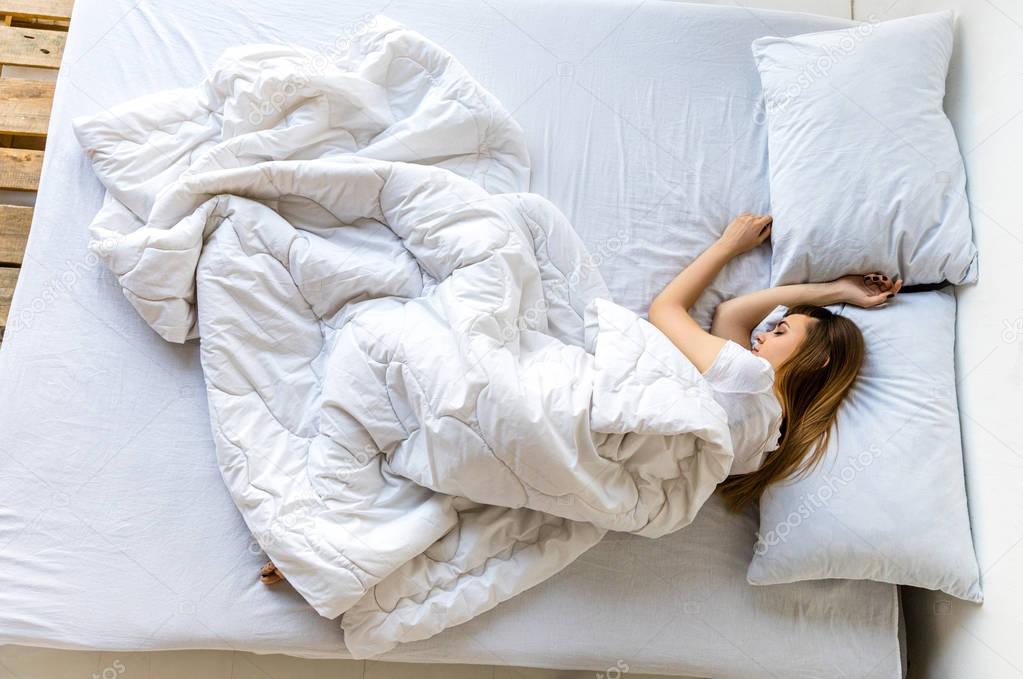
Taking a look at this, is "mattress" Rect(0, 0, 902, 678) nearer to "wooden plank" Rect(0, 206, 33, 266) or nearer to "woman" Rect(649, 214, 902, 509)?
"woman" Rect(649, 214, 902, 509)

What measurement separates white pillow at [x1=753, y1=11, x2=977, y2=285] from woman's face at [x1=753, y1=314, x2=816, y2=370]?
0.46 ft

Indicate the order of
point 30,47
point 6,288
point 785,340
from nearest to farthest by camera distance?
point 785,340 < point 6,288 < point 30,47

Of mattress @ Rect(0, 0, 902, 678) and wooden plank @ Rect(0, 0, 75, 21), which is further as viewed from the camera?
wooden plank @ Rect(0, 0, 75, 21)

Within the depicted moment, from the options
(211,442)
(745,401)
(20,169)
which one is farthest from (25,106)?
(745,401)

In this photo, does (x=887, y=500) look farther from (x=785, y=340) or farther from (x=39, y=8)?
(x=39, y=8)

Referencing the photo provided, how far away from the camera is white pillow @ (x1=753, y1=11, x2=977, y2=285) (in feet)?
4.84

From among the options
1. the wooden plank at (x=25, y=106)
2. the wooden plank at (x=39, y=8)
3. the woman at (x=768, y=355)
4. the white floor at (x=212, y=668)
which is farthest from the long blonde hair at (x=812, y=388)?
the wooden plank at (x=39, y=8)

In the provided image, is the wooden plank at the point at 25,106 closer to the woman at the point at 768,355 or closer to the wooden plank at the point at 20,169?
the wooden plank at the point at 20,169

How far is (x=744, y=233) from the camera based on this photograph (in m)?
1.58

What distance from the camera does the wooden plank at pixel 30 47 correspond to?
1849 millimetres

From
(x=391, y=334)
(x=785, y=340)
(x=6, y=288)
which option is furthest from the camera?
(x=6, y=288)

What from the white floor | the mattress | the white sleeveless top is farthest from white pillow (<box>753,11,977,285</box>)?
the white floor

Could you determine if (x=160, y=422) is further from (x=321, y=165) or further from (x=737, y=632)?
(x=737, y=632)

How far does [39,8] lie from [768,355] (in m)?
1.83
